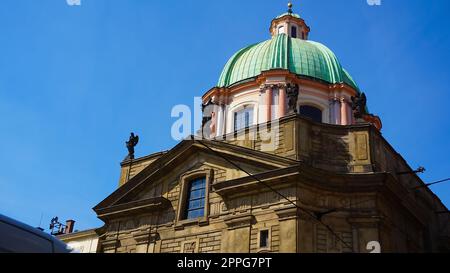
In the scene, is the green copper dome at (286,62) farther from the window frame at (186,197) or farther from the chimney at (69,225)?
the chimney at (69,225)

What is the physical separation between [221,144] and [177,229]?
14.7 ft

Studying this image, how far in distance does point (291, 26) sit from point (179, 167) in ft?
57.4

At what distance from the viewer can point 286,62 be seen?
111 ft

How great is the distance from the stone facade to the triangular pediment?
0.05m

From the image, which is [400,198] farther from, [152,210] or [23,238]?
[23,238]

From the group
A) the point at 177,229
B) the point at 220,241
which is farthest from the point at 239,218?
the point at 177,229

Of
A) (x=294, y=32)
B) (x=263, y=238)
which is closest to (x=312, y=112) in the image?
(x=294, y=32)

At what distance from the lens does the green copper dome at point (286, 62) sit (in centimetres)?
3391

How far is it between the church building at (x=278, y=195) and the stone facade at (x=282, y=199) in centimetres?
5

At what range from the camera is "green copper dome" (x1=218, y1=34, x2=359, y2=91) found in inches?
1335

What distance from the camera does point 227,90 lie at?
1336 inches

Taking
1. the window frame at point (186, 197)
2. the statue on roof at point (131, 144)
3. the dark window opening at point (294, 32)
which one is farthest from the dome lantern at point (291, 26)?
the window frame at point (186, 197)
